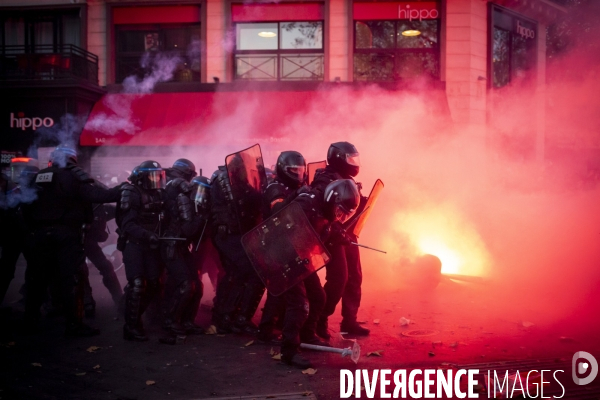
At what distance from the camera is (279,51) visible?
47.1ft

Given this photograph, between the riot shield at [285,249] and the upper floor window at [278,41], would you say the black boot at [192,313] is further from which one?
the upper floor window at [278,41]

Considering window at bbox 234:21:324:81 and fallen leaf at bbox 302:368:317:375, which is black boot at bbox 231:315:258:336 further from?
window at bbox 234:21:324:81

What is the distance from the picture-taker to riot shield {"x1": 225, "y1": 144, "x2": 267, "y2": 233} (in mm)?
5926

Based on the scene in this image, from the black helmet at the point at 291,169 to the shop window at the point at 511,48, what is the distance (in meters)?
10.4

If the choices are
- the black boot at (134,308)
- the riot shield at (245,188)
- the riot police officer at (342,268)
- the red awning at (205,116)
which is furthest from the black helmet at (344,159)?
the red awning at (205,116)

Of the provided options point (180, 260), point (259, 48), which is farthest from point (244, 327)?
point (259, 48)

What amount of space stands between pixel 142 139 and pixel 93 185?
21.8 ft

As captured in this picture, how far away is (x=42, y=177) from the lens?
620 cm

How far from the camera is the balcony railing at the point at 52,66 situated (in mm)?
13859

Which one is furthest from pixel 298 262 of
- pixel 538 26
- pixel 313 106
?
pixel 538 26

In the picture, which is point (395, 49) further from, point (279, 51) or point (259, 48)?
point (259, 48)

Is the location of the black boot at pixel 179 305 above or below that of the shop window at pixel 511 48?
below

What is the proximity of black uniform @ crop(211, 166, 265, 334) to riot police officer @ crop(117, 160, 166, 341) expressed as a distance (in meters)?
0.60

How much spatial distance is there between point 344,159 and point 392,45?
361 inches
